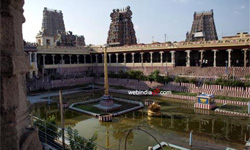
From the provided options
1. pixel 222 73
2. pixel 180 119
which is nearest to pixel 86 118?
pixel 180 119

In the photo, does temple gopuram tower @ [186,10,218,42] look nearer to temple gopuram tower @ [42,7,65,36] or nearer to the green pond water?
temple gopuram tower @ [42,7,65,36]

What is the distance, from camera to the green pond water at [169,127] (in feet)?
32.3

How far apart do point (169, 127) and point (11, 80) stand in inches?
425

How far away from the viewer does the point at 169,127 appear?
11969mm

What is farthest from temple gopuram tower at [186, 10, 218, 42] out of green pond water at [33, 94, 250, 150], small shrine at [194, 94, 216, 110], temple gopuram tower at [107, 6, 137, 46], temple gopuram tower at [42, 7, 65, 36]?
green pond water at [33, 94, 250, 150]

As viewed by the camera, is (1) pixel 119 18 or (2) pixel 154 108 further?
(1) pixel 119 18

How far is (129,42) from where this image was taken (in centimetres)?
4325

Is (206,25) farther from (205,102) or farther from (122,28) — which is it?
(205,102)

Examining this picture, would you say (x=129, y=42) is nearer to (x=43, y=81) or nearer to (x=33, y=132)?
(x=43, y=81)

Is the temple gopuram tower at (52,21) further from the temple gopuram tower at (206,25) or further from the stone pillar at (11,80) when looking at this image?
the stone pillar at (11,80)

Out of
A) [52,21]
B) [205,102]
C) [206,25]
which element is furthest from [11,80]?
[206,25]

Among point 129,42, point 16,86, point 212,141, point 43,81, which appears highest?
point 129,42

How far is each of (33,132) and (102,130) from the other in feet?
29.6

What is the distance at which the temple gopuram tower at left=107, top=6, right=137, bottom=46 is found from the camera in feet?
140
